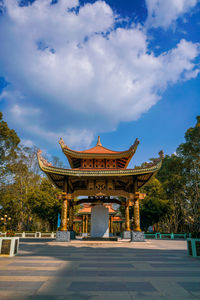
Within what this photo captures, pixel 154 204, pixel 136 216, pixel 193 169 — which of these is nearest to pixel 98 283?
Result: pixel 136 216

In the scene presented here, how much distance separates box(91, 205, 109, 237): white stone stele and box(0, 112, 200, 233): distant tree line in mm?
12893

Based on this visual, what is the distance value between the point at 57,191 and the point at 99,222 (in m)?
15.4

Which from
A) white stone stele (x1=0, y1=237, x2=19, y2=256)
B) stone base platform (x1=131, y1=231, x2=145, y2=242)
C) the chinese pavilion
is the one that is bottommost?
stone base platform (x1=131, y1=231, x2=145, y2=242)

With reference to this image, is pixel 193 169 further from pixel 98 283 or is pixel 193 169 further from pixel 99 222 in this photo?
pixel 98 283

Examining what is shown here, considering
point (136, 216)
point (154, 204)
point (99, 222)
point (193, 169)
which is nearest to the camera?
point (136, 216)

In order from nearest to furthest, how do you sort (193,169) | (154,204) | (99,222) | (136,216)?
(136,216) → (99,222) → (193,169) → (154,204)

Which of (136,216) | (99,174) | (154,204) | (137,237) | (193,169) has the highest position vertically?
(193,169)

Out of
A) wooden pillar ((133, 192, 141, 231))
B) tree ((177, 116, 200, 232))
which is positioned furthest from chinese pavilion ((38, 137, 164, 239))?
tree ((177, 116, 200, 232))

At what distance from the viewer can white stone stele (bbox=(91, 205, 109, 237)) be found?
65.6ft

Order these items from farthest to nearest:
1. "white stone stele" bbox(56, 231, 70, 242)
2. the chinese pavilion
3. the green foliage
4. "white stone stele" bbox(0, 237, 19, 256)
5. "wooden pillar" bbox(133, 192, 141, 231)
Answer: the green foliage, the chinese pavilion, "wooden pillar" bbox(133, 192, 141, 231), "white stone stele" bbox(56, 231, 70, 242), "white stone stele" bbox(0, 237, 19, 256)

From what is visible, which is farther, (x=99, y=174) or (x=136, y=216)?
(x=99, y=174)

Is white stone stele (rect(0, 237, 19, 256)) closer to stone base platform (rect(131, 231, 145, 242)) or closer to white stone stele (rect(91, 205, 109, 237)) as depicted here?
stone base platform (rect(131, 231, 145, 242))

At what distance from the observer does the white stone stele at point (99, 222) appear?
65.6 ft

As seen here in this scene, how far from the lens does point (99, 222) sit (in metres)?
20.3
